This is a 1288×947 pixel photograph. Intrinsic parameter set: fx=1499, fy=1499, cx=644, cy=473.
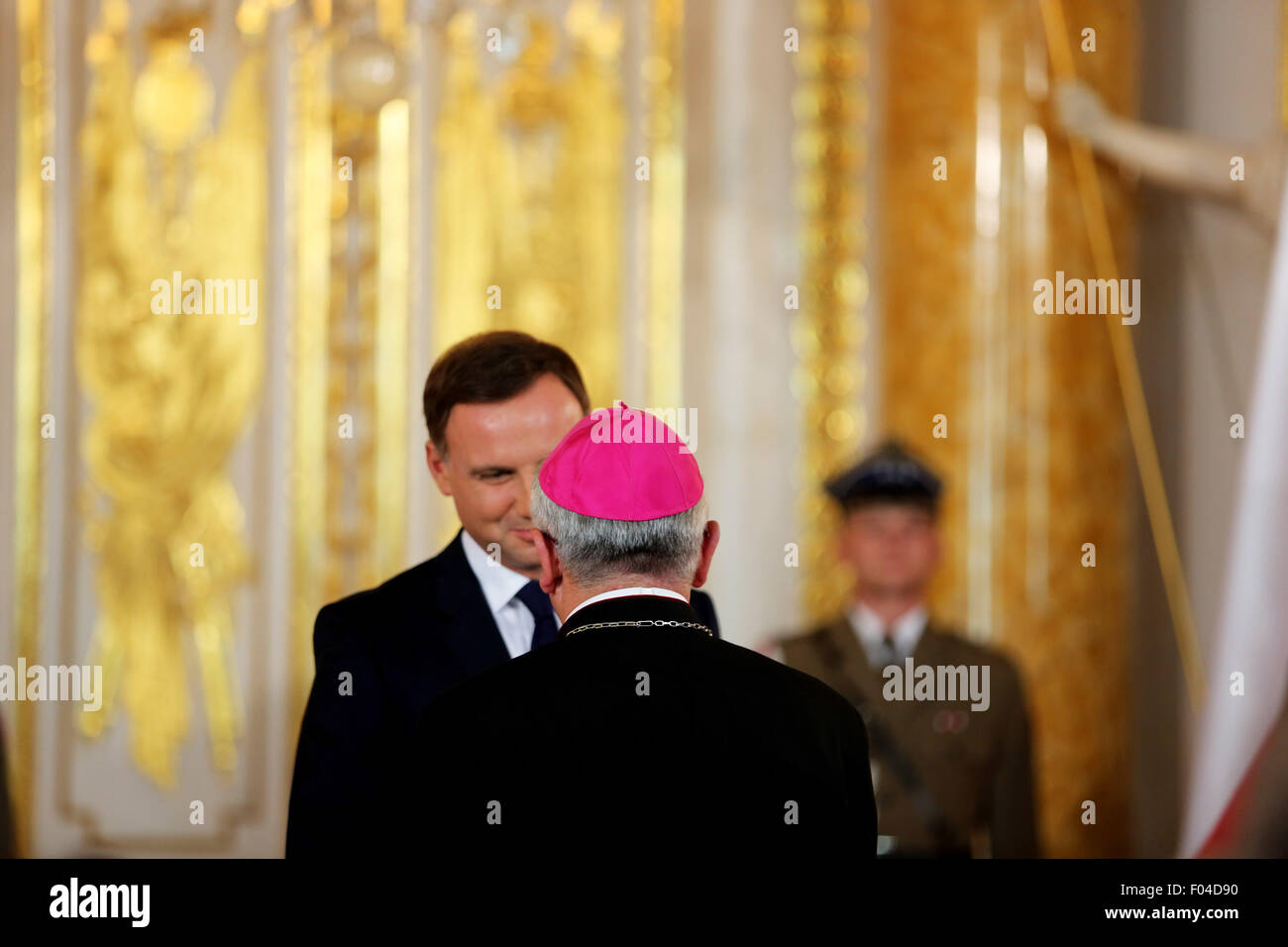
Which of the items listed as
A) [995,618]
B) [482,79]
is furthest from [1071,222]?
[482,79]

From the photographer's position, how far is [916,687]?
2648mm

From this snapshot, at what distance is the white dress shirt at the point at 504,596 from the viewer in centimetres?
168

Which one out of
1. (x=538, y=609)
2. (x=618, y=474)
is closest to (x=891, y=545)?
(x=538, y=609)

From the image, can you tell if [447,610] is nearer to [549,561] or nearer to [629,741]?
[549,561]

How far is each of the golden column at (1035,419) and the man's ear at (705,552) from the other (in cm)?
169

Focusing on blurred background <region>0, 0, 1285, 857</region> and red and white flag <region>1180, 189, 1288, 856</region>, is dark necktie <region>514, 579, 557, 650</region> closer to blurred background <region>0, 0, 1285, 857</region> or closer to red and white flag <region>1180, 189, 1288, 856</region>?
red and white flag <region>1180, 189, 1288, 856</region>

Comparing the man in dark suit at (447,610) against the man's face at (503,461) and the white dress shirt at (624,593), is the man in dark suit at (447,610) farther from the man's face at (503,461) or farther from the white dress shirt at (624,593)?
the white dress shirt at (624,593)

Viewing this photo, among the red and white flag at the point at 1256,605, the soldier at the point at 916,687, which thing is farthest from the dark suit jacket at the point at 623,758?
the soldier at the point at 916,687

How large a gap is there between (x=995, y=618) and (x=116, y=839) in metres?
1.84

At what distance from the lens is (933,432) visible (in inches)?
122

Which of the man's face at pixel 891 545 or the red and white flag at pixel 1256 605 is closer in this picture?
the red and white flag at pixel 1256 605

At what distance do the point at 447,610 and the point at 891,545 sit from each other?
1201mm

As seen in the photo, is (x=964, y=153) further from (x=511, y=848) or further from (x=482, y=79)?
(x=511, y=848)

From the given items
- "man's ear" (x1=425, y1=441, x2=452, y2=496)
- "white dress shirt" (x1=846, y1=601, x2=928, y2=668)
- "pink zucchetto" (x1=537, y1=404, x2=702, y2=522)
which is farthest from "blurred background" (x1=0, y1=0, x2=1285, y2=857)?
"pink zucchetto" (x1=537, y1=404, x2=702, y2=522)
